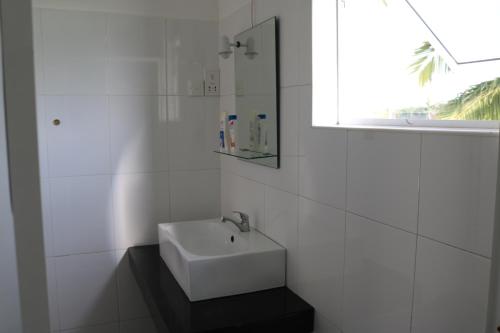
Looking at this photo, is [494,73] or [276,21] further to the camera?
[276,21]

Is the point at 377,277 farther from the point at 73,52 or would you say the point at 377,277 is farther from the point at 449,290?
the point at 73,52

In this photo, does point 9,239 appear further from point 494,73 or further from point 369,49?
point 369,49

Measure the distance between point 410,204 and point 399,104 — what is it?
38 centimetres

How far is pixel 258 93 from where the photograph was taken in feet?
6.89

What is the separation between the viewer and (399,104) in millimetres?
1462

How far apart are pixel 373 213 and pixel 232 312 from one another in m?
0.67

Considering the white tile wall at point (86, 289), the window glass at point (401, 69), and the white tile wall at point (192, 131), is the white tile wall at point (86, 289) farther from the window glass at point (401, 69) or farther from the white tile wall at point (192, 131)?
the window glass at point (401, 69)

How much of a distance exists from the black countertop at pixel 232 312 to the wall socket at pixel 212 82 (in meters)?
1.14

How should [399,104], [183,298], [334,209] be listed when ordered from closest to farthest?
[399,104], [334,209], [183,298]

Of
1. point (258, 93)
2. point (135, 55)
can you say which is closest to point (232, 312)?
point (258, 93)

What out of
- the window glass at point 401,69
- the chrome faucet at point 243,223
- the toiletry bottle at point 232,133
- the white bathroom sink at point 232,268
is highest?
the window glass at point 401,69

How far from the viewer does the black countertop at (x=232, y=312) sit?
1626mm

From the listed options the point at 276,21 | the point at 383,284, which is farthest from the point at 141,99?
the point at 383,284

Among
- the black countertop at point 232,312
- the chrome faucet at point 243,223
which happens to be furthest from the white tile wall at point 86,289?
the chrome faucet at point 243,223
